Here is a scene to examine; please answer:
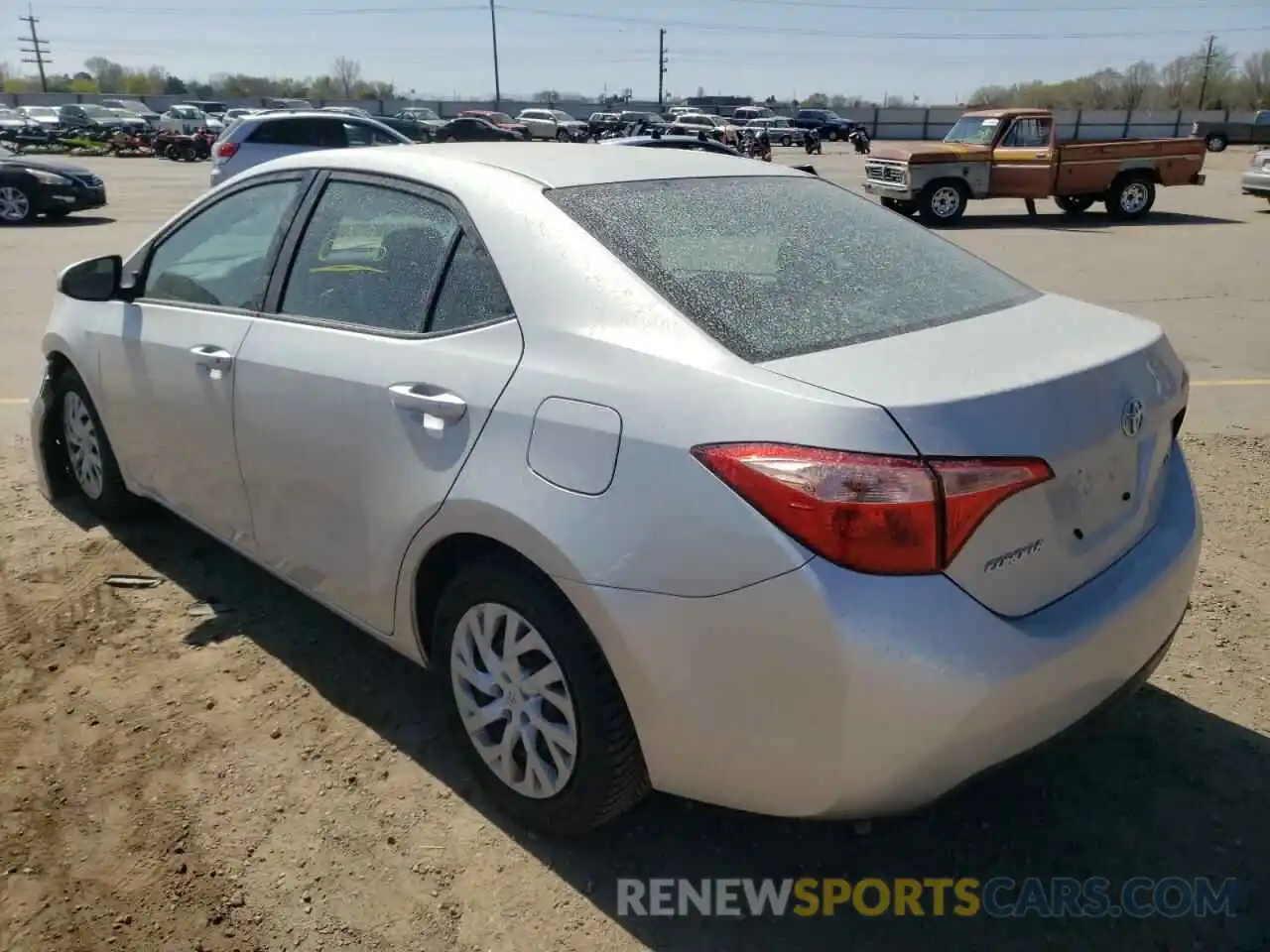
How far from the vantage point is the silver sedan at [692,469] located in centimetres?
198

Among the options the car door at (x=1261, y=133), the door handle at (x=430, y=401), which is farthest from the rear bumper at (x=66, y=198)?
the car door at (x=1261, y=133)

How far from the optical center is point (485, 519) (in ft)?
7.89

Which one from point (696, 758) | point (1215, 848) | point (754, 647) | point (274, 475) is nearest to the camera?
point (754, 647)

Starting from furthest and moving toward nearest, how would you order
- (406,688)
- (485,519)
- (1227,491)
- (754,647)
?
(1227,491), (406,688), (485,519), (754,647)

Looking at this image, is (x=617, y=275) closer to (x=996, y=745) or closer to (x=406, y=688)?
(x=996, y=745)

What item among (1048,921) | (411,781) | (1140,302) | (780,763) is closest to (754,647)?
(780,763)

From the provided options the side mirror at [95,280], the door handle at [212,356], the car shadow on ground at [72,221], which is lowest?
the car shadow on ground at [72,221]

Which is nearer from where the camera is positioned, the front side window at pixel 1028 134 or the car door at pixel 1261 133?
the front side window at pixel 1028 134

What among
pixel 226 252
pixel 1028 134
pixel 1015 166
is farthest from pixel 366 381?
pixel 1028 134

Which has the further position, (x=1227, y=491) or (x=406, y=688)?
(x=1227, y=491)

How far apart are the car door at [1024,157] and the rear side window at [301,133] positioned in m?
11.4

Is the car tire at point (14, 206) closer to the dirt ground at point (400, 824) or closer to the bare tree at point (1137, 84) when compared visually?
the dirt ground at point (400, 824)

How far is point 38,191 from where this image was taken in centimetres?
1656

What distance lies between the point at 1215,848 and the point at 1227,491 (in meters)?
2.92
